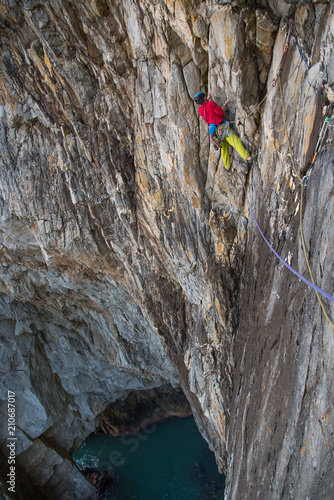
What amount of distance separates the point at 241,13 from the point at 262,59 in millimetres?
625

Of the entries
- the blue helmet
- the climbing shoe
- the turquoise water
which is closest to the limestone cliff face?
the climbing shoe

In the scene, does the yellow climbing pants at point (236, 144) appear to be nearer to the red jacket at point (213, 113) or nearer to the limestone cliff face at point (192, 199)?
the limestone cliff face at point (192, 199)

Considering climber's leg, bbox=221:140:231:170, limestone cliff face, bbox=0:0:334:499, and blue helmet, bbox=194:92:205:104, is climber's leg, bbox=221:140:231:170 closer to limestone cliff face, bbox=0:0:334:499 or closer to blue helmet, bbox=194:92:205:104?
limestone cliff face, bbox=0:0:334:499

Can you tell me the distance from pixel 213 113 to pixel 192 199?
1741mm

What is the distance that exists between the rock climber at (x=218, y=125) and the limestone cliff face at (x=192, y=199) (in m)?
0.16

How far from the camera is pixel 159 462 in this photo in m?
15.4

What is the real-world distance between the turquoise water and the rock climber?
48.1 ft

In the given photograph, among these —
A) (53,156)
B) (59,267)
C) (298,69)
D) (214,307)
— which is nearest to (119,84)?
(53,156)

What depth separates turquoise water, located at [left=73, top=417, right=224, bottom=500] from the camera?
45.3 ft

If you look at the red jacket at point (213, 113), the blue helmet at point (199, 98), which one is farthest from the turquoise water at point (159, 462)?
the blue helmet at point (199, 98)

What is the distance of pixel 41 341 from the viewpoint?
14977 millimetres

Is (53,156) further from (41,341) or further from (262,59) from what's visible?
(41,341)

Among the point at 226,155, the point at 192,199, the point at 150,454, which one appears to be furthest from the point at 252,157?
the point at 150,454

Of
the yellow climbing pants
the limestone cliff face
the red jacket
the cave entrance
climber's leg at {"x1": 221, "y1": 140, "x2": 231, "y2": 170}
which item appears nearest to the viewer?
the limestone cliff face
